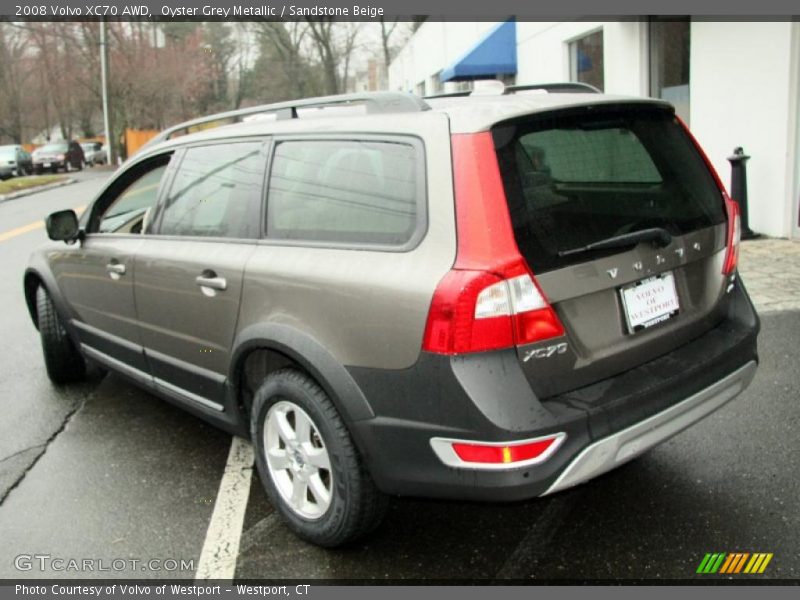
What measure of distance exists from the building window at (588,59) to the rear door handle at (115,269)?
9.77 m

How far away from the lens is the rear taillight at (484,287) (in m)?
2.29

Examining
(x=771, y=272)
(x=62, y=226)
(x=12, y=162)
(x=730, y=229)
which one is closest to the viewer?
(x=730, y=229)

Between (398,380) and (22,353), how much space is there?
14.9 ft

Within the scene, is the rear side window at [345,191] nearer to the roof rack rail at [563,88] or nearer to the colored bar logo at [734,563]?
the roof rack rail at [563,88]

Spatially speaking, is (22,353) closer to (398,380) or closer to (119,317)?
(119,317)

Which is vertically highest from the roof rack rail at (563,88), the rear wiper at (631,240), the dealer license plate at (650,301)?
the roof rack rail at (563,88)

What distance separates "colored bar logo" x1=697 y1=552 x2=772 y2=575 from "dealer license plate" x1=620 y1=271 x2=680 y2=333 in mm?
887

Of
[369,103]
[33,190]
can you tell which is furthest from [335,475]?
[33,190]

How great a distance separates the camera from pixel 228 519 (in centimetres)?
319

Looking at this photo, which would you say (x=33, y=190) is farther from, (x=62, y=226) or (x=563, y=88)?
(x=563, y=88)

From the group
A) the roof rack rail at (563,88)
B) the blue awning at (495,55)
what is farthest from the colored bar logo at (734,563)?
the blue awning at (495,55)

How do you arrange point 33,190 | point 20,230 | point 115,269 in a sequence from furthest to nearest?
point 33,190 → point 20,230 → point 115,269

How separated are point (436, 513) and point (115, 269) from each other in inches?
83.3

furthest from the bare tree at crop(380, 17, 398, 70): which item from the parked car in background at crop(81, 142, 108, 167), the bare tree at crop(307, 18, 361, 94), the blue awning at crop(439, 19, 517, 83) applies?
the blue awning at crop(439, 19, 517, 83)
